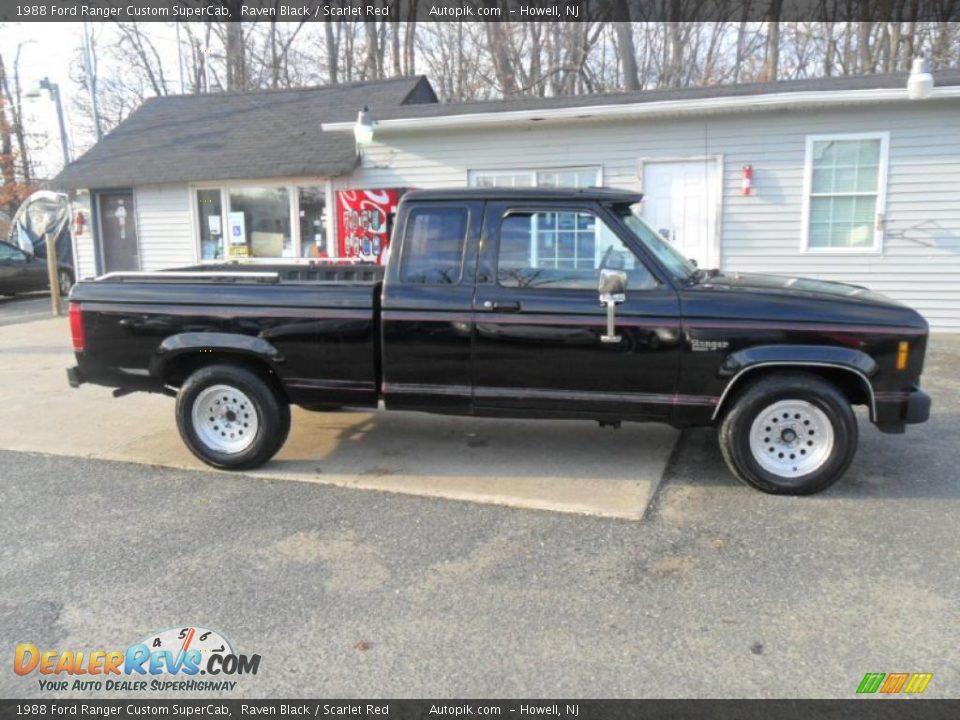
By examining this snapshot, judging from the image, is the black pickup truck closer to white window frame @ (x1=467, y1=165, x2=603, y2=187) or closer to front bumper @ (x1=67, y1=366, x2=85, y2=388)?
front bumper @ (x1=67, y1=366, x2=85, y2=388)

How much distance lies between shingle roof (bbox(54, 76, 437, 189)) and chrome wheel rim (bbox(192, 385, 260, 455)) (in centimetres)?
774

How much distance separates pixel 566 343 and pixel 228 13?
87.9ft

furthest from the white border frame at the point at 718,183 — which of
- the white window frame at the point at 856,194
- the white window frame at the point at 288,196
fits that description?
the white window frame at the point at 288,196

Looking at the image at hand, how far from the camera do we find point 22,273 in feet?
55.1

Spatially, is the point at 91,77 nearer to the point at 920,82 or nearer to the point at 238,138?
the point at 238,138

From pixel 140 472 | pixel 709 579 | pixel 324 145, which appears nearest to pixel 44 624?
pixel 140 472

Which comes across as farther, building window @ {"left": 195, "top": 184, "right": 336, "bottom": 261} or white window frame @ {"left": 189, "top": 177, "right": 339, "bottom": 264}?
building window @ {"left": 195, "top": 184, "right": 336, "bottom": 261}

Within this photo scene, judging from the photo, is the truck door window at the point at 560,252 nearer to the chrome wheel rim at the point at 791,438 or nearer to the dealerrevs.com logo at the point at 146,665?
the chrome wheel rim at the point at 791,438

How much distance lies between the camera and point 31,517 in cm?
441

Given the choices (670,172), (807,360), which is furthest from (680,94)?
(807,360)

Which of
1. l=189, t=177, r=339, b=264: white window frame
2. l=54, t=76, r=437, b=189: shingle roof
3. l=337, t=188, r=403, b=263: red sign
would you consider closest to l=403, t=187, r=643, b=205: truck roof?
l=337, t=188, r=403, b=263: red sign

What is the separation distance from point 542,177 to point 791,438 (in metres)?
7.63

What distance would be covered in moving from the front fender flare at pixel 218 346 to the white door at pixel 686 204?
23.8 feet
